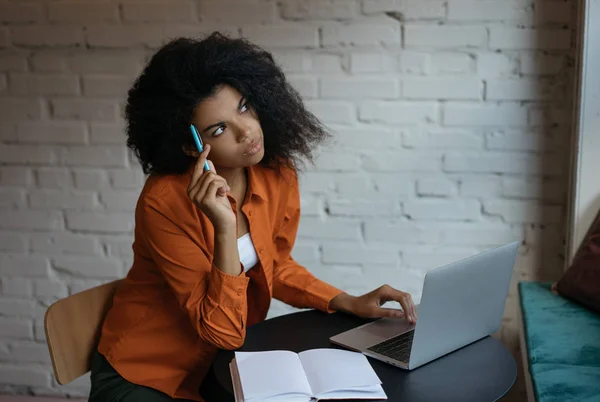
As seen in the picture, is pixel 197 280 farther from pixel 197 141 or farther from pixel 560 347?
pixel 560 347

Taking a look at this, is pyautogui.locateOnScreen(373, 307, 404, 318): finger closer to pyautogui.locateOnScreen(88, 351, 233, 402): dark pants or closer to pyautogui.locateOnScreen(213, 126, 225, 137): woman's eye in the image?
pyautogui.locateOnScreen(88, 351, 233, 402): dark pants

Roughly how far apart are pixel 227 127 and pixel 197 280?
32 centimetres

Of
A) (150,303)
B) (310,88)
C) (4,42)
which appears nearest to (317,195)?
(310,88)

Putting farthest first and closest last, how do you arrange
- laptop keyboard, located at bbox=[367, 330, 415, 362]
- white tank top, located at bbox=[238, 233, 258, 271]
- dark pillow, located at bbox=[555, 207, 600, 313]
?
1. dark pillow, located at bbox=[555, 207, 600, 313]
2. white tank top, located at bbox=[238, 233, 258, 271]
3. laptop keyboard, located at bbox=[367, 330, 415, 362]

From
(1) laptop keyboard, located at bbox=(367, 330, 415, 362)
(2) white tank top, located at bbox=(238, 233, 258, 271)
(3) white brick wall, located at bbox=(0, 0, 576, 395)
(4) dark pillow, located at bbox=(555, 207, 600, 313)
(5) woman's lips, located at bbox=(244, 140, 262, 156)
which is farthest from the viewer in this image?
(3) white brick wall, located at bbox=(0, 0, 576, 395)

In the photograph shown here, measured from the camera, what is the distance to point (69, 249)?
2355 millimetres

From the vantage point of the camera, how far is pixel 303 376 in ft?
3.89

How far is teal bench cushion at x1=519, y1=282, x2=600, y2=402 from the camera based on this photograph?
1369 millimetres

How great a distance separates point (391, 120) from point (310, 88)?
271 millimetres

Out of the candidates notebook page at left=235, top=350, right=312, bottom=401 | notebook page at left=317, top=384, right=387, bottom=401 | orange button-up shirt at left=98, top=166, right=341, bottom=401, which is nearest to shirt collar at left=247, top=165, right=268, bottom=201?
orange button-up shirt at left=98, top=166, right=341, bottom=401

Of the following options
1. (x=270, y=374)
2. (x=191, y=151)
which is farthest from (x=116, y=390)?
(x=191, y=151)

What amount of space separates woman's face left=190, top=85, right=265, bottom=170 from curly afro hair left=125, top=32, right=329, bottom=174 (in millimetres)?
16

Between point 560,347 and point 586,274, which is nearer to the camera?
point 560,347

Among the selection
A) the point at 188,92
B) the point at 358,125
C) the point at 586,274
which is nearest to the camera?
the point at 188,92
